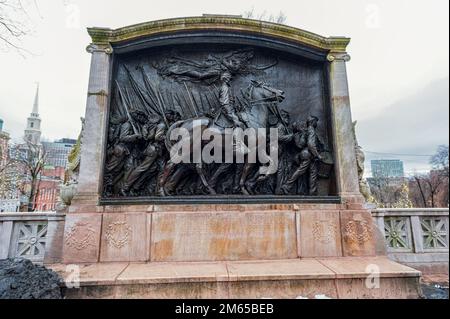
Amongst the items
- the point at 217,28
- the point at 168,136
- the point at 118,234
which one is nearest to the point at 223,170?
the point at 168,136

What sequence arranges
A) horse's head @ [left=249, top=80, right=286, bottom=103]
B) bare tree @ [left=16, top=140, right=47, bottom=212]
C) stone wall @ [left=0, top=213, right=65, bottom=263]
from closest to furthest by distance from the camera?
1. stone wall @ [left=0, top=213, right=65, bottom=263]
2. horse's head @ [left=249, top=80, right=286, bottom=103]
3. bare tree @ [left=16, top=140, right=47, bottom=212]

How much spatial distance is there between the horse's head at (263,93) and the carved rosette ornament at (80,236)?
16.7 feet

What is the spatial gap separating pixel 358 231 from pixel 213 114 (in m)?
4.51

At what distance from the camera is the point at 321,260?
5.59 meters

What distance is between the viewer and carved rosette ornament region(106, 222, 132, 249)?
5.54 m

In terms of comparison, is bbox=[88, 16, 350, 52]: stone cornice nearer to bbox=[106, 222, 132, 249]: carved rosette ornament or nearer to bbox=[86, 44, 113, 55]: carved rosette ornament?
bbox=[86, 44, 113, 55]: carved rosette ornament

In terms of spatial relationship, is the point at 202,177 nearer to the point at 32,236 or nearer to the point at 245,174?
the point at 245,174

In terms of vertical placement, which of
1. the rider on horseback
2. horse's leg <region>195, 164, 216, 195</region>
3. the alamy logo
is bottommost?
horse's leg <region>195, 164, 216, 195</region>

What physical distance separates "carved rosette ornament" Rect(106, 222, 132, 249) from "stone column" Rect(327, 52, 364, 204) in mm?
5147

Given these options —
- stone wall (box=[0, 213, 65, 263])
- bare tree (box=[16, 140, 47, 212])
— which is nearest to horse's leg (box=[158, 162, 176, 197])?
stone wall (box=[0, 213, 65, 263])

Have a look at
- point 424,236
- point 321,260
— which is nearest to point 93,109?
point 321,260

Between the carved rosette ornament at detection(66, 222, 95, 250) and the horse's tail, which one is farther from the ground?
the horse's tail

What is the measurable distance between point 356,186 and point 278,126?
8.12ft
